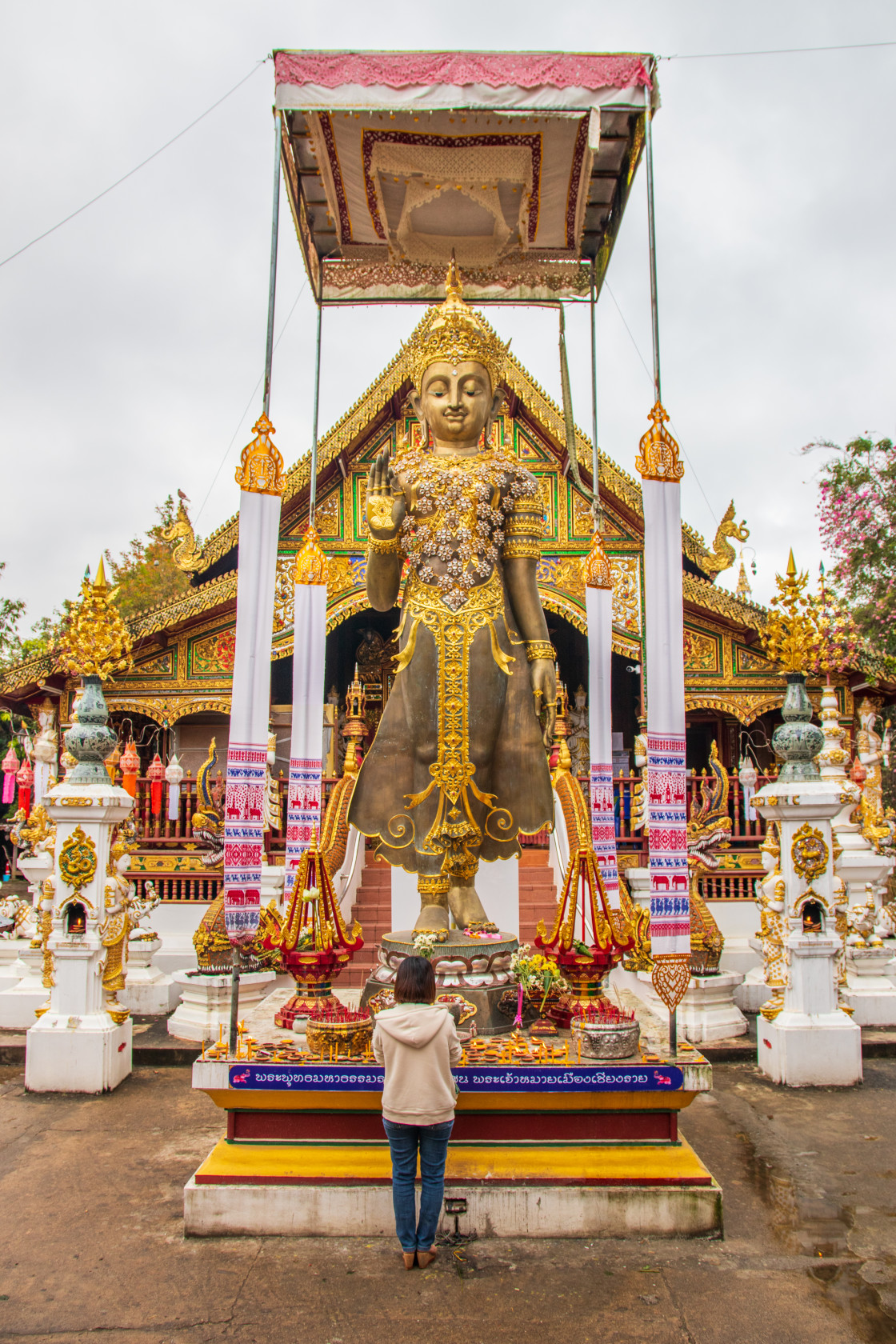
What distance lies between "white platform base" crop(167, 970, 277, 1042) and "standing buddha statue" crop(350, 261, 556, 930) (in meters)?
2.44

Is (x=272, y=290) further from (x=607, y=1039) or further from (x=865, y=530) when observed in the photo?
(x=865, y=530)

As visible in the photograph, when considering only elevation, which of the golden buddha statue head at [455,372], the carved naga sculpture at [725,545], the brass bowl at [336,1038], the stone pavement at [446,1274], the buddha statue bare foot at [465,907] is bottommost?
the stone pavement at [446,1274]

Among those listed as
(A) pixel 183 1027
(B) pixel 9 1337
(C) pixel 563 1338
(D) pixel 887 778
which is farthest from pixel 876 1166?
(D) pixel 887 778

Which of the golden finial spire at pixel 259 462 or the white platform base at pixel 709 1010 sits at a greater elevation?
the golden finial spire at pixel 259 462

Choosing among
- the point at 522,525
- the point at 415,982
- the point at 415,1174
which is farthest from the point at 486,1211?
the point at 522,525

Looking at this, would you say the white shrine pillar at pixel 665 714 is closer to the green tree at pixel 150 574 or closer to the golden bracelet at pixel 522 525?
the golden bracelet at pixel 522 525

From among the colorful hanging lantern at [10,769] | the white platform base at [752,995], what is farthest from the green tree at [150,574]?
the white platform base at [752,995]

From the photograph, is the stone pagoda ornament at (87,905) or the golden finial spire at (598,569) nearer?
the stone pagoda ornament at (87,905)

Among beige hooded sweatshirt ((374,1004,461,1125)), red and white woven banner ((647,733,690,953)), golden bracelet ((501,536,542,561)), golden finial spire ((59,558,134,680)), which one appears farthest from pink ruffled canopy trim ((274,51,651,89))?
beige hooded sweatshirt ((374,1004,461,1125))

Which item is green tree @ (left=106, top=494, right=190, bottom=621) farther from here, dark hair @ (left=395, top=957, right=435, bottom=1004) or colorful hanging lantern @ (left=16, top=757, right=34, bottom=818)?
dark hair @ (left=395, top=957, right=435, bottom=1004)

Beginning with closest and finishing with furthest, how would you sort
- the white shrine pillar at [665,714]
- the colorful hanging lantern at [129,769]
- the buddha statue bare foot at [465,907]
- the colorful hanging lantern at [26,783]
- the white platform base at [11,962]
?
the white shrine pillar at [665,714]
the buddha statue bare foot at [465,907]
the white platform base at [11,962]
the colorful hanging lantern at [129,769]
the colorful hanging lantern at [26,783]

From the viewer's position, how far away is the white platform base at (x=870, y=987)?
618cm

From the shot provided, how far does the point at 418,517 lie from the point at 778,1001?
353cm

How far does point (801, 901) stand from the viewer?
208 inches
